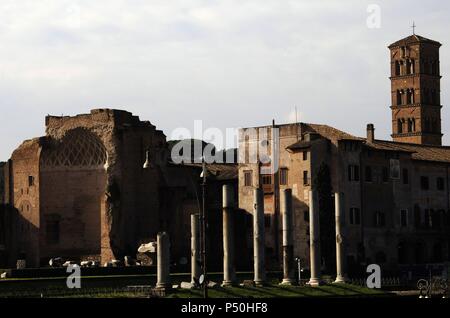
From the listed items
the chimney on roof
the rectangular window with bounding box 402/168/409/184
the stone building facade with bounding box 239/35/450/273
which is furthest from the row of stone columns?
the chimney on roof

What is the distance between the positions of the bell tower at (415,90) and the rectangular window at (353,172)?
100 ft

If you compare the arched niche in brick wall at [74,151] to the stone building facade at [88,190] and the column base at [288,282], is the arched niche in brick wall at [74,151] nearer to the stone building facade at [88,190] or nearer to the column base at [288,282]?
the stone building facade at [88,190]

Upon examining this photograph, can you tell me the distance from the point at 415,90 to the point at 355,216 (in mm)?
33111

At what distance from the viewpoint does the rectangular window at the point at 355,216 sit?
64938 millimetres

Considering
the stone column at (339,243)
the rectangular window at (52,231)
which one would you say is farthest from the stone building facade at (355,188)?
the rectangular window at (52,231)

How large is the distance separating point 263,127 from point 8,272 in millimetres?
19763

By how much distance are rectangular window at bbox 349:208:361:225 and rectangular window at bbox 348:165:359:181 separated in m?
1.85

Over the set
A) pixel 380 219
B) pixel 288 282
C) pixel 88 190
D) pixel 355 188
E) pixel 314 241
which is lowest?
pixel 288 282

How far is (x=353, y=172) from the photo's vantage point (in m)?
65.5

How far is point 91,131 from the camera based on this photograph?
229ft

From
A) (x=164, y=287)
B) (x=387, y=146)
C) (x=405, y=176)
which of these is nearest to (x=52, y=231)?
(x=387, y=146)

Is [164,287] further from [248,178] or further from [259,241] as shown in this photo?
[248,178]
